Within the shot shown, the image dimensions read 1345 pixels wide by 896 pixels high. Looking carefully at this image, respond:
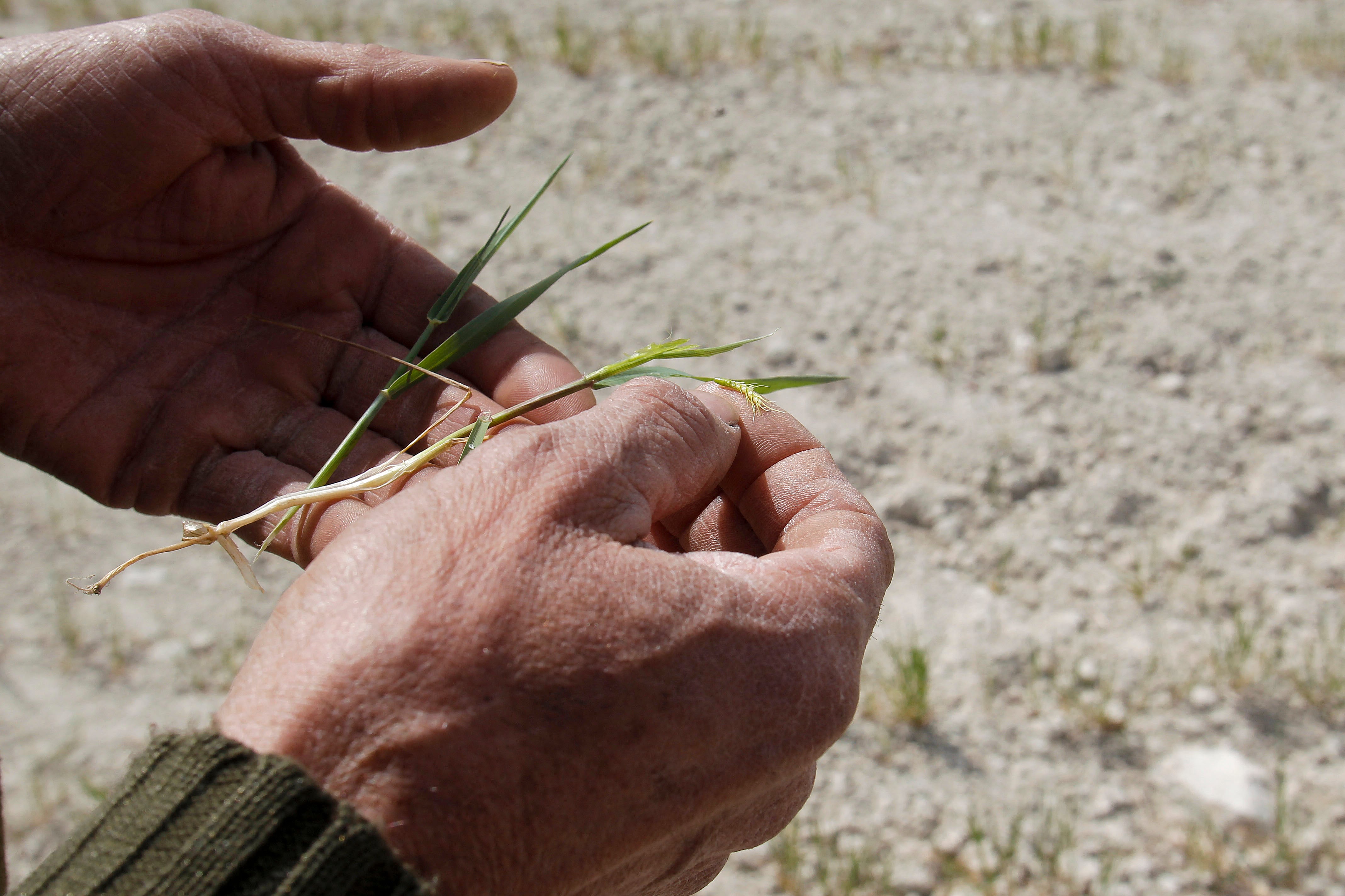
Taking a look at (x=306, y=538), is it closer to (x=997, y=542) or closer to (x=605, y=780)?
(x=605, y=780)

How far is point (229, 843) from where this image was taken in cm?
94

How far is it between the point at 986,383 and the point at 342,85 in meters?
1.83

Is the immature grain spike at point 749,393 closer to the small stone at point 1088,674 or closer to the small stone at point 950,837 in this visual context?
the small stone at point 950,837

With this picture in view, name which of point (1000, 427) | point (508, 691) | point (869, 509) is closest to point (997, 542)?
point (1000, 427)

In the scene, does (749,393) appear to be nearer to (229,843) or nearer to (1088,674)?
(229,843)

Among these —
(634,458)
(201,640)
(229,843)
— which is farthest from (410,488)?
(201,640)

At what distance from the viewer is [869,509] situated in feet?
4.86

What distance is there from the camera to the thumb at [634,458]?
122 centimetres

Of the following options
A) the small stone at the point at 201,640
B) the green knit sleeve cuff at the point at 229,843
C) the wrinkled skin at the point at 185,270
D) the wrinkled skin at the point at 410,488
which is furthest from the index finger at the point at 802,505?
the small stone at the point at 201,640

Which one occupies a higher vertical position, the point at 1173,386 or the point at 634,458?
the point at 634,458

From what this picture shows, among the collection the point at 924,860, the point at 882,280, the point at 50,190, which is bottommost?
the point at 924,860

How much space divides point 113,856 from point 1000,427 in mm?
2296

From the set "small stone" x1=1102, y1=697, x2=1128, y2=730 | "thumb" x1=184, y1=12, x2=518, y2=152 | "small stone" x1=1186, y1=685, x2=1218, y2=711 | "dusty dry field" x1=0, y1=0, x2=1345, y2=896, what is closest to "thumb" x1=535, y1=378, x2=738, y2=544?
"thumb" x1=184, y1=12, x2=518, y2=152

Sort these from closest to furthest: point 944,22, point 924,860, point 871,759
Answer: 1. point 924,860
2. point 871,759
3. point 944,22
